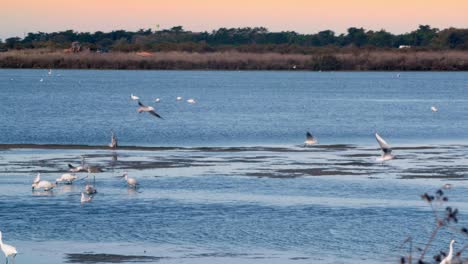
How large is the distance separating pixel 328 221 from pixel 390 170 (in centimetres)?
664

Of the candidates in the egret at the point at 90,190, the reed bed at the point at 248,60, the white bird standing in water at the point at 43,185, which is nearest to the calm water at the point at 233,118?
the white bird standing in water at the point at 43,185

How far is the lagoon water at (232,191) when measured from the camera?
14711 millimetres

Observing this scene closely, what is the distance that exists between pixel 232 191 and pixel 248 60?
356 ft

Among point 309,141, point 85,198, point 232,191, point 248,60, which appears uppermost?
point 85,198

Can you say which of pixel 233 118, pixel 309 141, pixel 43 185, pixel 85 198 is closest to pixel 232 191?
pixel 85 198

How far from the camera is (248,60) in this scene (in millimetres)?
127750

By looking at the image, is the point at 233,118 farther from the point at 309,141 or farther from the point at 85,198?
the point at 85,198

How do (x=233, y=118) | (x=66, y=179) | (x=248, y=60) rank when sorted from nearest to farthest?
1. (x=66, y=179)
2. (x=233, y=118)
3. (x=248, y=60)

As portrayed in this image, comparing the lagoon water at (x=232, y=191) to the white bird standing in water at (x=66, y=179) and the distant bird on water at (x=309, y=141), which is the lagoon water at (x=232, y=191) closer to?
the white bird standing in water at (x=66, y=179)

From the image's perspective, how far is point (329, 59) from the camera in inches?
4739

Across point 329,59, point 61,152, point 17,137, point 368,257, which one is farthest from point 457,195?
point 329,59

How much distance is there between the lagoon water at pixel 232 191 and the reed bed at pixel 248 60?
81507 millimetres

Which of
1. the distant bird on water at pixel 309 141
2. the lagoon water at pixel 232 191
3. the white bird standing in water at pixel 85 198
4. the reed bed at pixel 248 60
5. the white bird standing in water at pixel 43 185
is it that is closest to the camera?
the lagoon water at pixel 232 191

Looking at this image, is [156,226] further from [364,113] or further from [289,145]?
[364,113]
